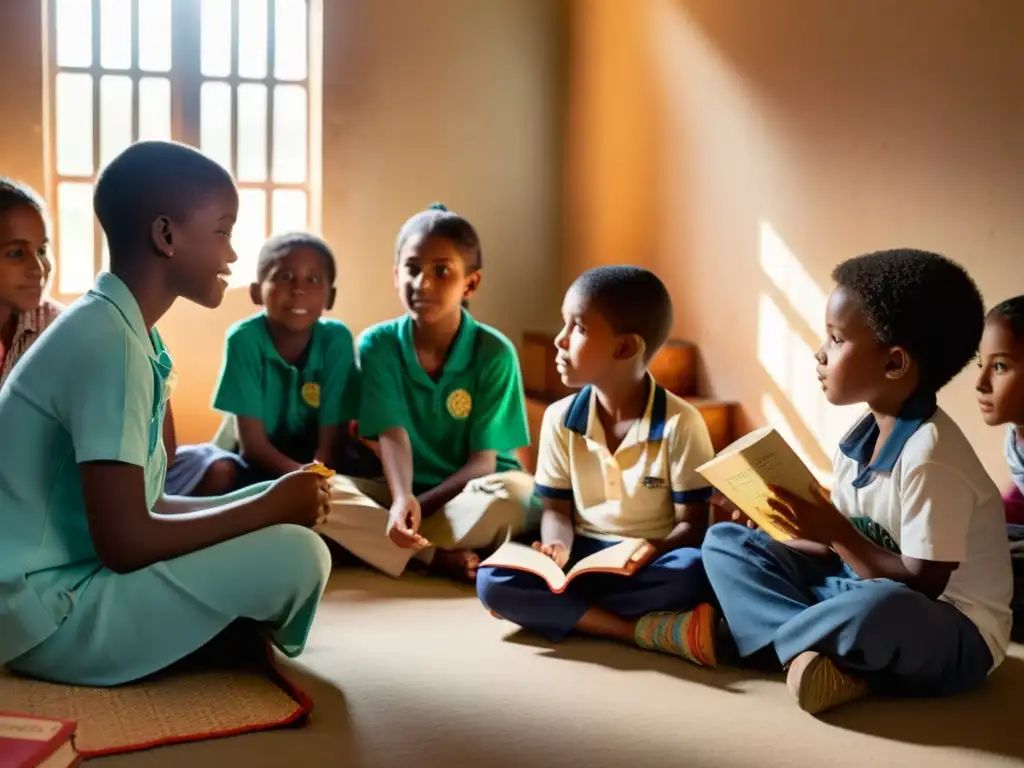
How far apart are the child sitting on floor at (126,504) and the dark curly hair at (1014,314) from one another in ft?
4.49

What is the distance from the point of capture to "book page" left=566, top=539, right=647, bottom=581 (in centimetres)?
209

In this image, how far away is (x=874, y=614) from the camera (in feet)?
5.92

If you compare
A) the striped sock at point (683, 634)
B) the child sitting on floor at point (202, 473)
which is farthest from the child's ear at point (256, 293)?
the striped sock at point (683, 634)

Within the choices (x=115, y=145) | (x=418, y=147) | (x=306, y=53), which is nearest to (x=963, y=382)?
(x=418, y=147)

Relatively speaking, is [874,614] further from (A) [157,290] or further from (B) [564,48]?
(B) [564,48]

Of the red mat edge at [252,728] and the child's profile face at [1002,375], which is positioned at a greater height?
the child's profile face at [1002,375]

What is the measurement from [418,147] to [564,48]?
65cm

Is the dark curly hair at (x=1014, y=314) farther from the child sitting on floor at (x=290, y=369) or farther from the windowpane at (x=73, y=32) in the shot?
the windowpane at (x=73, y=32)

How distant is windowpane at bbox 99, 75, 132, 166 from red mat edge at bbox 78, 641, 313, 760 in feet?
7.85

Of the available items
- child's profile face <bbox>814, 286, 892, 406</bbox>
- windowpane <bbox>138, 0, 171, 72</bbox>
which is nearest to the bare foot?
child's profile face <bbox>814, 286, 892, 406</bbox>

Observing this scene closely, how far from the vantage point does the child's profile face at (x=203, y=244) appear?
1.85 metres

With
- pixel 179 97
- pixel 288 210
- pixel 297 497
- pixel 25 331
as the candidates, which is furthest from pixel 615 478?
pixel 179 97

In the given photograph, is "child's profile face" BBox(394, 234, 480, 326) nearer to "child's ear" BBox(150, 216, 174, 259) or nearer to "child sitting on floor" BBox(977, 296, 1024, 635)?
"child's ear" BBox(150, 216, 174, 259)

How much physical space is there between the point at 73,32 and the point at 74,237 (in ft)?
2.12
